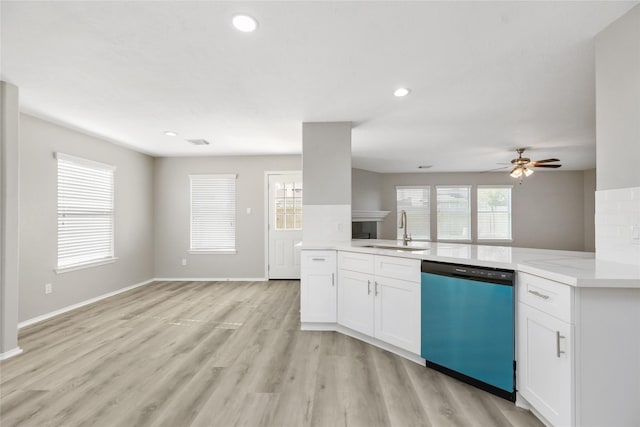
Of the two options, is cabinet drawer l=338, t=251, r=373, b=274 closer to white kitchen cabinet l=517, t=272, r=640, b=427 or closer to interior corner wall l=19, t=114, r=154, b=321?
white kitchen cabinet l=517, t=272, r=640, b=427

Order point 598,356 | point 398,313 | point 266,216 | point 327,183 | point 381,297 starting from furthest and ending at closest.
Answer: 1. point 266,216
2. point 327,183
3. point 381,297
4. point 398,313
5. point 598,356

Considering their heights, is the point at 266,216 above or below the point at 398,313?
above

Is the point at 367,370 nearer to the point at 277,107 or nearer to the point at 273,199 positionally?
the point at 277,107

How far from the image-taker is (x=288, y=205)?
5.82 meters

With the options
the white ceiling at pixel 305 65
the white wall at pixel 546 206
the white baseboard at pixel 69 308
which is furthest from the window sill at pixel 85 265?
the white wall at pixel 546 206

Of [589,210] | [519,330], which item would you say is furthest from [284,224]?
[589,210]

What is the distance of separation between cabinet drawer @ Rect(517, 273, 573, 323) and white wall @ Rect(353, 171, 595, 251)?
587 centimetres

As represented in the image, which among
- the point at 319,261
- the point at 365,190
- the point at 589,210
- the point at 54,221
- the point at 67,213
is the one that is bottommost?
the point at 319,261

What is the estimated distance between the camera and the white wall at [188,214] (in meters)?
5.79

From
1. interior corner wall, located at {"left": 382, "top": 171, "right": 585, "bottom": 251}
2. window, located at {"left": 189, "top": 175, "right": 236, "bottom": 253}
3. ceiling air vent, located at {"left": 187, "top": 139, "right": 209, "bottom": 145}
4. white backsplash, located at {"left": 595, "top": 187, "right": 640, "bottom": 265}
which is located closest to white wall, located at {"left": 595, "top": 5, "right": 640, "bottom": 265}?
white backsplash, located at {"left": 595, "top": 187, "right": 640, "bottom": 265}

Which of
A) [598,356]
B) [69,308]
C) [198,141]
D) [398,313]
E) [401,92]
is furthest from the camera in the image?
[198,141]

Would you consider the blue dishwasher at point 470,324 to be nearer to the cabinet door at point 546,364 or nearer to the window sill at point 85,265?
the cabinet door at point 546,364

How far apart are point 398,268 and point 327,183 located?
5.03 ft

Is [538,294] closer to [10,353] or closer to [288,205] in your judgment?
[10,353]
